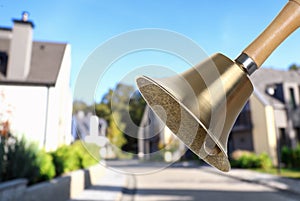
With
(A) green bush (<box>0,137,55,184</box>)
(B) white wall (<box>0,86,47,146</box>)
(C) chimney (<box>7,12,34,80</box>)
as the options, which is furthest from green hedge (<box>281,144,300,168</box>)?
(C) chimney (<box>7,12,34,80</box>)

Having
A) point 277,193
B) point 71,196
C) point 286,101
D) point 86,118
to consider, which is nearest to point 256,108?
point 286,101

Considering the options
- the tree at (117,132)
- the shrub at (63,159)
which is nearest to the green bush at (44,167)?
the shrub at (63,159)

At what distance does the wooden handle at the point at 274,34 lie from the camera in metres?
0.73

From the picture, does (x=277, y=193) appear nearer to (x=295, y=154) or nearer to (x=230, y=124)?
(x=230, y=124)

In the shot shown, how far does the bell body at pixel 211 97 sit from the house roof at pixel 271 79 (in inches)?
850

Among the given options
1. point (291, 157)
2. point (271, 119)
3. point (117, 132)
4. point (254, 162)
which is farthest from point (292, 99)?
point (117, 132)

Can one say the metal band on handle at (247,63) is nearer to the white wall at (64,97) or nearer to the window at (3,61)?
the white wall at (64,97)

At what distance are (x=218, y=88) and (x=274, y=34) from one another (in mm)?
211

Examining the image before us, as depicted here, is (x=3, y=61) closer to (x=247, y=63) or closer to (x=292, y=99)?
(x=247, y=63)

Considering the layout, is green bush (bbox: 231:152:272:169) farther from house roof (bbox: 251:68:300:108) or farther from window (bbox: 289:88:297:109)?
window (bbox: 289:88:297:109)

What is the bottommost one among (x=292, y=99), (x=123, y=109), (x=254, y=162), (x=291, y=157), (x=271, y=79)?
(x=254, y=162)

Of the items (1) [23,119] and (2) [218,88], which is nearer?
(2) [218,88]

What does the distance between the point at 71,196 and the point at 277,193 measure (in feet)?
21.6

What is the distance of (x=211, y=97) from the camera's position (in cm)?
79
